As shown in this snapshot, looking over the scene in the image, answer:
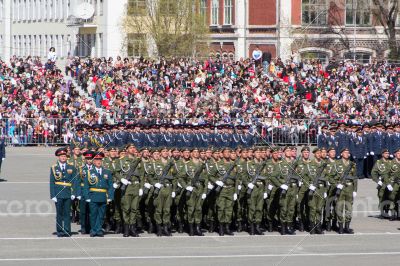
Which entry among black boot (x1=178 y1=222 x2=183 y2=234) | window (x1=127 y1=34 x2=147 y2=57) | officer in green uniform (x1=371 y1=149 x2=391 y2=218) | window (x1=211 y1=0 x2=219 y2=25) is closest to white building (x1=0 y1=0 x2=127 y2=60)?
window (x1=127 y1=34 x2=147 y2=57)

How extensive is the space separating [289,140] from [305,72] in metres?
7.06

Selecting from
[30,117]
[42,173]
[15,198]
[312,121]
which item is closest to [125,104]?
[30,117]

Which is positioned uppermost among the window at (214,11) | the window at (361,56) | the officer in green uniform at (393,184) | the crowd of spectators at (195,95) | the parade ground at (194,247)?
the window at (214,11)

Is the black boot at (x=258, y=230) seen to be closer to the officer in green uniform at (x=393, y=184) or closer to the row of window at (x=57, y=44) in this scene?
the officer in green uniform at (x=393, y=184)

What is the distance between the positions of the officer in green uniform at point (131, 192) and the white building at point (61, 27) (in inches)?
1679

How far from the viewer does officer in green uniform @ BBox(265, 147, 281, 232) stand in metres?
25.5

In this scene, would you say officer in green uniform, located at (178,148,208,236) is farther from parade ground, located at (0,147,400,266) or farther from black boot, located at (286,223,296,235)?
black boot, located at (286,223,296,235)

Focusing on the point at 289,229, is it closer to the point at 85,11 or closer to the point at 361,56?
the point at 361,56

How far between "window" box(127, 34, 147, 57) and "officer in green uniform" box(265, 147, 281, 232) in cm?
4053

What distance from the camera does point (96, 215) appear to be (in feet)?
81.1

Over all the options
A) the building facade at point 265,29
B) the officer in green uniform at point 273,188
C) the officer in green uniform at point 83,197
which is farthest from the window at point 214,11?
the officer in green uniform at point 83,197

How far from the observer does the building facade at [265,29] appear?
6838 centimetres

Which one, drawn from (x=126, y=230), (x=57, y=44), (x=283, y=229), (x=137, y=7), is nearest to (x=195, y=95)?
(x=137, y=7)

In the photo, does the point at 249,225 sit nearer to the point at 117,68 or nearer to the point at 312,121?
the point at 312,121
